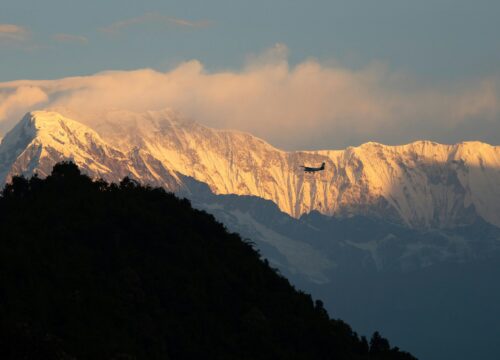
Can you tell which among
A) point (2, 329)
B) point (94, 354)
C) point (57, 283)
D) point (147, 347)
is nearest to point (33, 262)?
point (57, 283)

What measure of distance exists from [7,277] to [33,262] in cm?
1014

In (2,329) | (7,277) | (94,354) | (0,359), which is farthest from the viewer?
(7,277)

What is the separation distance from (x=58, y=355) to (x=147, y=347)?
4924cm

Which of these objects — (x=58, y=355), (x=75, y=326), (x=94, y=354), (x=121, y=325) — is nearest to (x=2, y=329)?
(x=58, y=355)

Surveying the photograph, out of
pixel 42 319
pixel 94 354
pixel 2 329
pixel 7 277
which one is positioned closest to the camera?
pixel 2 329

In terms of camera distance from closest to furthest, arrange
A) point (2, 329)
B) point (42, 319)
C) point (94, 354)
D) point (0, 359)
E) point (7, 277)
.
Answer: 1. point (0, 359)
2. point (2, 329)
3. point (94, 354)
4. point (42, 319)
5. point (7, 277)

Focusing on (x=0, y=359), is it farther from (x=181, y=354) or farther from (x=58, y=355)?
(x=181, y=354)

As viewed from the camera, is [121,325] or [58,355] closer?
[58,355]

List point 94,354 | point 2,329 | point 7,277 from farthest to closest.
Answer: point 7,277
point 94,354
point 2,329

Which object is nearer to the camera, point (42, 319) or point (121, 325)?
point (42, 319)

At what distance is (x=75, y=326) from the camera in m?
180

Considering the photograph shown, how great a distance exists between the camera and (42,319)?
17612cm

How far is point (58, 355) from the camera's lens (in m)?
143

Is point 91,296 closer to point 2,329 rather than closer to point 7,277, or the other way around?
point 7,277
